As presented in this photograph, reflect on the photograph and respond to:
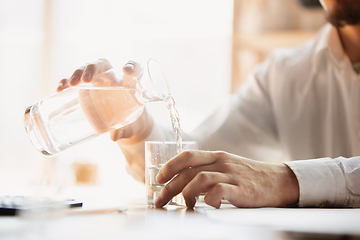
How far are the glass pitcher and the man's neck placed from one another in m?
1.00

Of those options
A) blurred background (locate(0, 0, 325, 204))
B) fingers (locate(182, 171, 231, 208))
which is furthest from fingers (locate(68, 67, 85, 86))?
blurred background (locate(0, 0, 325, 204))

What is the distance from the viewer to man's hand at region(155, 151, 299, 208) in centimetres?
73

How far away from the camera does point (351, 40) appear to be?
156 cm

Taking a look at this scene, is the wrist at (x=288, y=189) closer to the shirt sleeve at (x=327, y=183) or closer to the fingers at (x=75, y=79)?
the shirt sleeve at (x=327, y=183)

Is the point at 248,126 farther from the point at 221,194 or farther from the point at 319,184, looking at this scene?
the point at 221,194

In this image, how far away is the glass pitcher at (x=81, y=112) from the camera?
0.87 meters

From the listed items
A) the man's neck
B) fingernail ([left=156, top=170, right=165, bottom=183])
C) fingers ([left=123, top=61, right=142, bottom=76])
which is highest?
the man's neck

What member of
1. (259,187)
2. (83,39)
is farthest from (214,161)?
(83,39)

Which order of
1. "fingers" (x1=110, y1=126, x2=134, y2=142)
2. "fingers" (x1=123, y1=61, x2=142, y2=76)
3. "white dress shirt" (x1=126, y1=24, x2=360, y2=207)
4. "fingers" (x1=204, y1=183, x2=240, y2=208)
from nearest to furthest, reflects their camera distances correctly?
"fingers" (x1=204, y1=183, x2=240, y2=208)
"fingers" (x1=123, y1=61, x2=142, y2=76)
"fingers" (x1=110, y1=126, x2=134, y2=142)
"white dress shirt" (x1=126, y1=24, x2=360, y2=207)

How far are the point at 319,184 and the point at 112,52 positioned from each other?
8.06 feet

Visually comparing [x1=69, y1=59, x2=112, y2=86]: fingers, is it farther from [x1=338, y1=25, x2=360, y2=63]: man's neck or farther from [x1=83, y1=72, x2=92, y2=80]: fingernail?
[x1=338, y1=25, x2=360, y2=63]: man's neck

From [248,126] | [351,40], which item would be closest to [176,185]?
[248,126]

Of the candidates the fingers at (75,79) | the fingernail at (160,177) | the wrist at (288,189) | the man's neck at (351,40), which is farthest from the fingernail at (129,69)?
the man's neck at (351,40)

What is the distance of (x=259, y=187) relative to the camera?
0.77 meters
